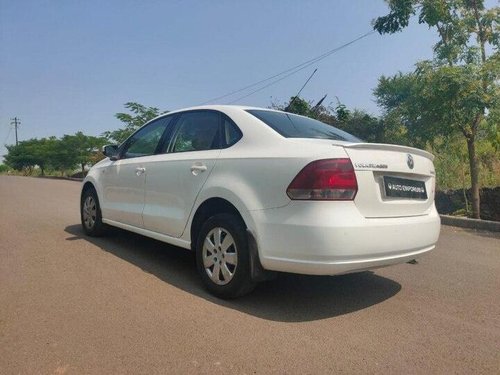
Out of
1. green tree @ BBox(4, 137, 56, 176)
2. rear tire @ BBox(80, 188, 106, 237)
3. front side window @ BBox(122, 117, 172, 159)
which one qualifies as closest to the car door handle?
front side window @ BBox(122, 117, 172, 159)

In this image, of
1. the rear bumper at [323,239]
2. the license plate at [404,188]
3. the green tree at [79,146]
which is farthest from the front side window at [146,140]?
the green tree at [79,146]

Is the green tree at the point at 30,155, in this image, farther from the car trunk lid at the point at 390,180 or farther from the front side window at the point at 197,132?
the car trunk lid at the point at 390,180

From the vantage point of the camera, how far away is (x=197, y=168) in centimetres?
379

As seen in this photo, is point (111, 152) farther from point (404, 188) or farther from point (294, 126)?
point (404, 188)

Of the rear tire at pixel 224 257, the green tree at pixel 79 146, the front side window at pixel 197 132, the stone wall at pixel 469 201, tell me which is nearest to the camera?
the rear tire at pixel 224 257

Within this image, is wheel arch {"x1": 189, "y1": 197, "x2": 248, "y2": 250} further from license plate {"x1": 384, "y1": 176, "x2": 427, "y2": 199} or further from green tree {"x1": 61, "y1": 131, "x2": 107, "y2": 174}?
green tree {"x1": 61, "y1": 131, "x2": 107, "y2": 174}

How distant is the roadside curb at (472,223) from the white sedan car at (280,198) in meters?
4.47

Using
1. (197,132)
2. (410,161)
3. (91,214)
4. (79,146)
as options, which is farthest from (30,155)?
(410,161)

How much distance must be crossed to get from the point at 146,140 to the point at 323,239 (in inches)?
109

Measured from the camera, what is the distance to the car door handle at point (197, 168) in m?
3.74

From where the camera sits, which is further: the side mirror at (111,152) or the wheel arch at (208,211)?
the side mirror at (111,152)

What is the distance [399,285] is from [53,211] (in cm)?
685

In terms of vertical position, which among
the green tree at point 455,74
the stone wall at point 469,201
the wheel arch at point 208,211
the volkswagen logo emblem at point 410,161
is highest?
the green tree at point 455,74

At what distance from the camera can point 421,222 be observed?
3.49 m
